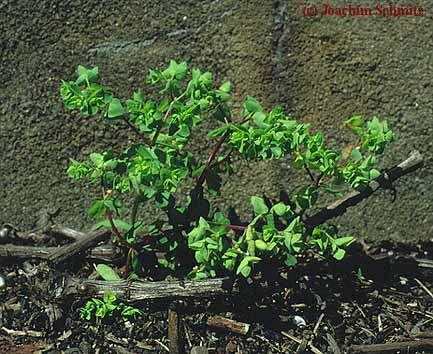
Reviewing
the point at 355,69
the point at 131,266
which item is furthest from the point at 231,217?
the point at 355,69

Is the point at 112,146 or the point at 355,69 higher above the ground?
the point at 355,69

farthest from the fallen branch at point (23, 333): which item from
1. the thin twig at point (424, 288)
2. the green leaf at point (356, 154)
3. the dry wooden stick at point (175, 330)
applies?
the thin twig at point (424, 288)

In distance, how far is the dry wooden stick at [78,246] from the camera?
2.32 metres

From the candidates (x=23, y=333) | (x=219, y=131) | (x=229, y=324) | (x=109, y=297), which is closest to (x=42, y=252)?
(x=23, y=333)

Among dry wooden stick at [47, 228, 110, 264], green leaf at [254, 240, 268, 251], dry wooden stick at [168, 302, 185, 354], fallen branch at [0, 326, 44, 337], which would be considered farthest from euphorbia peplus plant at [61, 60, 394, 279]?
fallen branch at [0, 326, 44, 337]

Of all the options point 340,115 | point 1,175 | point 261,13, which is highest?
point 261,13

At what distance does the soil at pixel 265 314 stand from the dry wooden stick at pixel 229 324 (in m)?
0.01

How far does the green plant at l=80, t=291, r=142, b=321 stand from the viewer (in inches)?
81.4

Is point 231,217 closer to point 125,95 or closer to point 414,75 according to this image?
A: point 125,95

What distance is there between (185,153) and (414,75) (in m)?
0.76

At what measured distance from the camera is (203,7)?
94.5 inches

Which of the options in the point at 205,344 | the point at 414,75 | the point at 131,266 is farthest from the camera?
the point at 414,75

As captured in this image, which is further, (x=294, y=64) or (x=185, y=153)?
(x=294, y=64)

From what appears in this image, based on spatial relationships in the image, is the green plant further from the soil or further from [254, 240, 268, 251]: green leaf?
[254, 240, 268, 251]: green leaf
